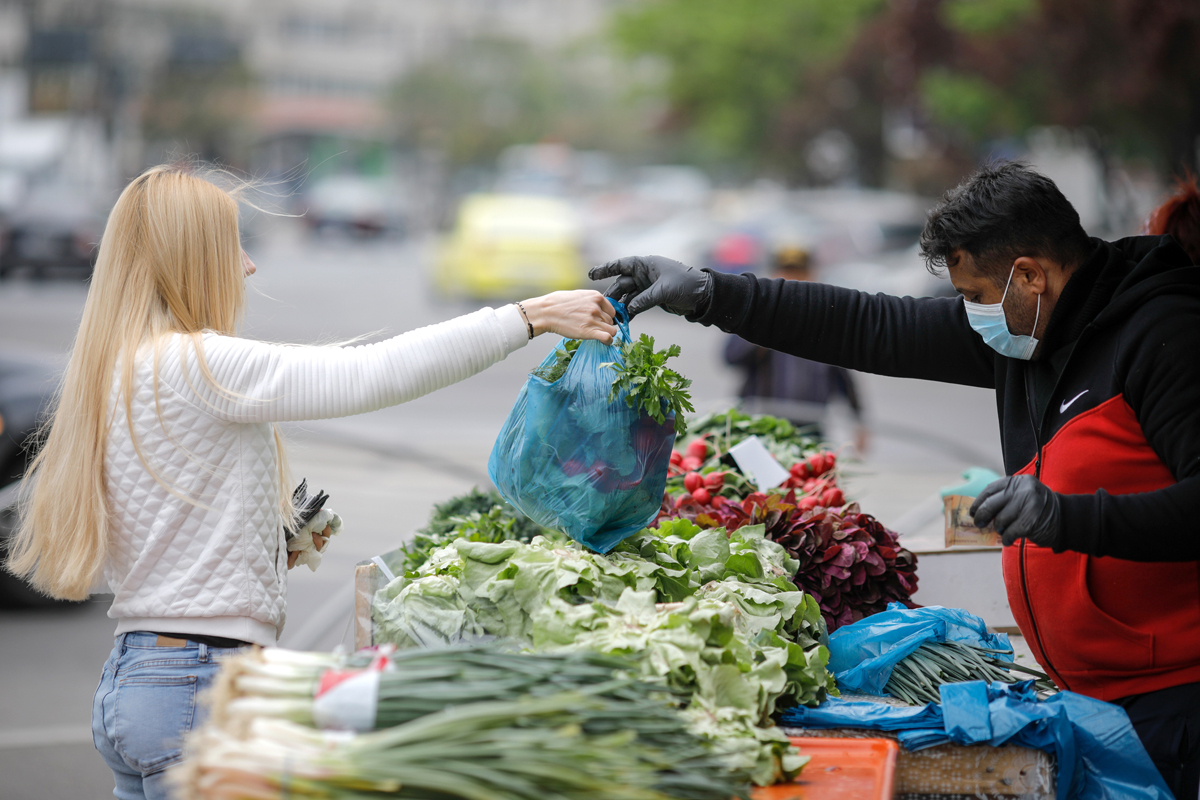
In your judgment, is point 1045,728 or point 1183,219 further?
point 1183,219

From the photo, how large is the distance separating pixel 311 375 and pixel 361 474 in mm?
4085

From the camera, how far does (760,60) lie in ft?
96.8

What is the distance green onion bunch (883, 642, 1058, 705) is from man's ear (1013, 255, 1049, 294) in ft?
2.94

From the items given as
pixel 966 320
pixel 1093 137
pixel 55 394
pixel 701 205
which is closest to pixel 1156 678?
pixel 966 320

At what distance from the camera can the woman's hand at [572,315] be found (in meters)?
2.43

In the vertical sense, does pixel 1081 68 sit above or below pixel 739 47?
below

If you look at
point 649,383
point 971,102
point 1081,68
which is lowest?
point 649,383

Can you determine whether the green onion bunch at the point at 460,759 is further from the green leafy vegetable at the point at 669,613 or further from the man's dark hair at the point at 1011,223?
the man's dark hair at the point at 1011,223

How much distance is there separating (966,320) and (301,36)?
277 feet

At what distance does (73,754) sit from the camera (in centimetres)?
482

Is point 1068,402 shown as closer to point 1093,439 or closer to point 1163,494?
point 1093,439

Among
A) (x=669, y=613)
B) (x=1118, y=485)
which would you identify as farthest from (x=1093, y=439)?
(x=669, y=613)

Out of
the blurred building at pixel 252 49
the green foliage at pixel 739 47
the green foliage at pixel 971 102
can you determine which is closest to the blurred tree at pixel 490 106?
the blurred building at pixel 252 49

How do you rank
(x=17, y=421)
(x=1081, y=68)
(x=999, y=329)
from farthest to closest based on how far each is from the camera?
1. (x=1081, y=68)
2. (x=17, y=421)
3. (x=999, y=329)
